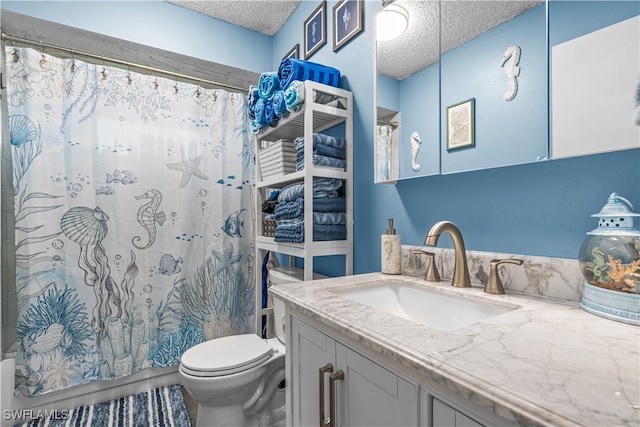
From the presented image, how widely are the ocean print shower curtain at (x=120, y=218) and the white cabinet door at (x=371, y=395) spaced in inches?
62.9

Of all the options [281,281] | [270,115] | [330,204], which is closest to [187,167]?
[270,115]

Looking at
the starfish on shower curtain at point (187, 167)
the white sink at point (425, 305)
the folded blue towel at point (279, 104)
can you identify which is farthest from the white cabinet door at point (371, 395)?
the starfish on shower curtain at point (187, 167)

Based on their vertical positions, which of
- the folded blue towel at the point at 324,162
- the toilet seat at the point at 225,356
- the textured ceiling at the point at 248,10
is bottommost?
the toilet seat at the point at 225,356

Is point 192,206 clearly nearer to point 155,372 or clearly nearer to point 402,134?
point 155,372

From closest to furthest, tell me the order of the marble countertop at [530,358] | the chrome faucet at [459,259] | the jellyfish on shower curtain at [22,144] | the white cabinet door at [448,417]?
the marble countertop at [530,358] < the white cabinet door at [448,417] < the chrome faucet at [459,259] < the jellyfish on shower curtain at [22,144]

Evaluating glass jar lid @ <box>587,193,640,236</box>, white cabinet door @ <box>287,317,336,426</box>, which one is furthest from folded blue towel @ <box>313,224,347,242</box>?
glass jar lid @ <box>587,193,640,236</box>

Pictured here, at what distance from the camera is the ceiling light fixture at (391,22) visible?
1209 mm

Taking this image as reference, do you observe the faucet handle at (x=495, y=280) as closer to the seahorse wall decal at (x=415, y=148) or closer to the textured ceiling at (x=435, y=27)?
the seahorse wall decal at (x=415, y=148)

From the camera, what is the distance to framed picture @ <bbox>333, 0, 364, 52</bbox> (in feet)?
4.77

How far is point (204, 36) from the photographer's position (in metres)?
2.03

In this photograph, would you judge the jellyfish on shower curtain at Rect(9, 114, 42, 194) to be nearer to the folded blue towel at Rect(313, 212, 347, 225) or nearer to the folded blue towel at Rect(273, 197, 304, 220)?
the folded blue towel at Rect(273, 197, 304, 220)

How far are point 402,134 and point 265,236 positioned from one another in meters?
1.08

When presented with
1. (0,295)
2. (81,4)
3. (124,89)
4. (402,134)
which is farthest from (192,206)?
(402,134)

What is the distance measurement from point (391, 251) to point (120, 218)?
1643 mm
